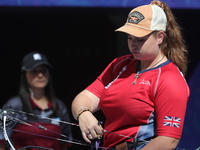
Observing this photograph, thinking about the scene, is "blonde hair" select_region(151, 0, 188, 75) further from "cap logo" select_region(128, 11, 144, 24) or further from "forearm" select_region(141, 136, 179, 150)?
"forearm" select_region(141, 136, 179, 150)

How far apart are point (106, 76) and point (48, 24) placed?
3404 mm

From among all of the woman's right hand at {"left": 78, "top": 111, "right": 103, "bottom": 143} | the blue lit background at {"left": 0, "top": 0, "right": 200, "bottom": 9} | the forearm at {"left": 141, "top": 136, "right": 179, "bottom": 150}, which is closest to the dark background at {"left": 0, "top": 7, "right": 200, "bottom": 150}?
the blue lit background at {"left": 0, "top": 0, "right": 200, "bottom": 9}

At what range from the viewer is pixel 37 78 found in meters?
4.29

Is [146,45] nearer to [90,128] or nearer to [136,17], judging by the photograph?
[136,17]

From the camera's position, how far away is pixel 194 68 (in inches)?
193

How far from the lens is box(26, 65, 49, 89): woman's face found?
428 centimetres

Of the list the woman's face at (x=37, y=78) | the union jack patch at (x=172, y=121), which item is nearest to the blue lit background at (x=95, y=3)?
the woman's face at (x=37, y=78)

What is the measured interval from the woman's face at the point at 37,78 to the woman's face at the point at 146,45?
205cm

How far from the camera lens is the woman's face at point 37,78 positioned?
14.0 ft

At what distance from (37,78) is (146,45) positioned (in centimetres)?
213

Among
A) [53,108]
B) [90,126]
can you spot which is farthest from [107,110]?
[53,108]

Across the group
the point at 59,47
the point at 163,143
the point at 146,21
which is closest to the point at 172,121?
the point at 163,143

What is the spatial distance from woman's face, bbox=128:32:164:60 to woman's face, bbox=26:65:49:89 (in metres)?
2.05

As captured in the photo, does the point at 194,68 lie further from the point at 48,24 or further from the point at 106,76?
the point at 106,76
